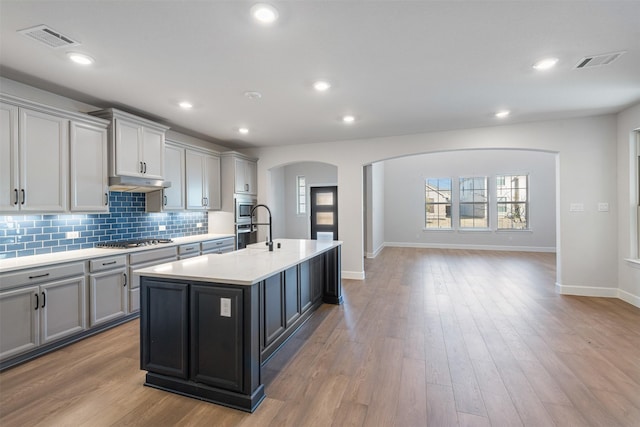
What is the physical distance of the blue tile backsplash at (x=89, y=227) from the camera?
2904 millimetres

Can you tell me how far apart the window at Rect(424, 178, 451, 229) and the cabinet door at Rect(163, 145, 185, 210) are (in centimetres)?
768

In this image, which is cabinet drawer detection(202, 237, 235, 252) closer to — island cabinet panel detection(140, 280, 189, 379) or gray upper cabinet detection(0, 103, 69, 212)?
gray upper cabinet detection(0, 103, 69, 212)

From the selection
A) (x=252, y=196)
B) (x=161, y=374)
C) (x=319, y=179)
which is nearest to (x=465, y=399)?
(x=161, y=374)

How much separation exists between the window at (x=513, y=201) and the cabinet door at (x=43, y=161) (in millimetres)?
10174

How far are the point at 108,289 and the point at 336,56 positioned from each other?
134 inches

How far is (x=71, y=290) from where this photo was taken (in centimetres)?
287

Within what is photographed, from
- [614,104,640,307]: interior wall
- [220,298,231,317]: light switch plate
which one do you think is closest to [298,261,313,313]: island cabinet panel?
[220,298,231,317]: light switch plate

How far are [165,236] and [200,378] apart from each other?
317 cm

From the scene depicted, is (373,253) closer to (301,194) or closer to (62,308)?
(301,194)

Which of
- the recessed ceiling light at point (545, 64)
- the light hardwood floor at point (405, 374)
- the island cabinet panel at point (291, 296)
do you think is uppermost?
the recessed ceiling light at point (545, 64)

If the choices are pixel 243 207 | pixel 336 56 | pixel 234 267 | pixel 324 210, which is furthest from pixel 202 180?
pixel 324 210

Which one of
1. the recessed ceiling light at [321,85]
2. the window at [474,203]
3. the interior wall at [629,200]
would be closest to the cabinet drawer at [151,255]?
the recessed ceiling light at [321,85]

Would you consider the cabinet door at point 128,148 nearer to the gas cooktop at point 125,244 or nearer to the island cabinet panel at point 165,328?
the gas cooktop at point 125,244

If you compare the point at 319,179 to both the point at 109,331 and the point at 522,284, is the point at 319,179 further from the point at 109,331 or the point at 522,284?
the point at 109,331
